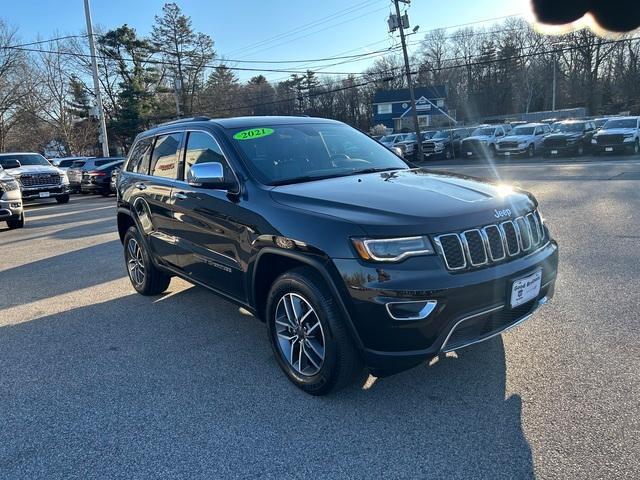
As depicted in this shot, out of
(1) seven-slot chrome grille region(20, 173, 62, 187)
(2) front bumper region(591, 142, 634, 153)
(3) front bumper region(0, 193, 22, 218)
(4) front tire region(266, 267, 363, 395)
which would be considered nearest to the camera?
(4) front tire region(266, 267, 363, 395)

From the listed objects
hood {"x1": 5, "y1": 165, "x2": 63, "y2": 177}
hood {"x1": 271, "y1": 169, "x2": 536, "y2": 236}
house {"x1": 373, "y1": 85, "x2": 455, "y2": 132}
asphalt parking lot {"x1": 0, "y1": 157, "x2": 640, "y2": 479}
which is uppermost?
house {"x1": 373, "y1": 85, "x2": 455, "y2": 132}

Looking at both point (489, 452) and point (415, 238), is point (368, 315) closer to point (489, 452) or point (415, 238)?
point (415, 238)

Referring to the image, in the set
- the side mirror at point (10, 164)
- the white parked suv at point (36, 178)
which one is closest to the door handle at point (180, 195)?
the white parked suv at point (36, 178)

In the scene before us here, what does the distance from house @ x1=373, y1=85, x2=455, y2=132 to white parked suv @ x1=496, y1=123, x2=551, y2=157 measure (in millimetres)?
31216

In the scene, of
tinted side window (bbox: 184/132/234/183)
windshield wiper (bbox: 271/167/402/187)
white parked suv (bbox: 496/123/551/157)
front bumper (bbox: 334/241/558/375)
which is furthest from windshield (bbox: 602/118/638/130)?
front bumper (bbox: 334/241/558/375)

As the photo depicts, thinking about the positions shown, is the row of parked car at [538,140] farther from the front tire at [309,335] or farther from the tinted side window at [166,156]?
the front tire at [309,335]

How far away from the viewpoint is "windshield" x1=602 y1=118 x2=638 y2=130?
23867mm

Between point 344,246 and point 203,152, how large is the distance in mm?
1963

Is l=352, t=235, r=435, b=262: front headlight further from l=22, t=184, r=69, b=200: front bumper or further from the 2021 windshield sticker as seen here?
l=22, t=184, r=69, b=200: front bumper

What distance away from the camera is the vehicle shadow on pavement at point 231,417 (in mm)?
2625

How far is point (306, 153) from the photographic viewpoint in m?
4.19

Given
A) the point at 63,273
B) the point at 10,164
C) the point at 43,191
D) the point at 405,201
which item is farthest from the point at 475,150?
the point at 405,201

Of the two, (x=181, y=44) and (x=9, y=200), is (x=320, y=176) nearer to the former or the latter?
(x=9, y=200)

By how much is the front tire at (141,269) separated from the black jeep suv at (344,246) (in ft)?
3.03
